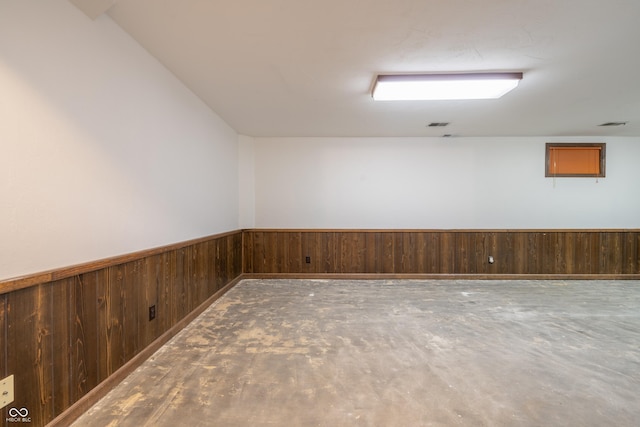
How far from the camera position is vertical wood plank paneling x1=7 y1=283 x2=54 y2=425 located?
4.30 ft

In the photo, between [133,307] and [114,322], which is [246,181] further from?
[114,322]

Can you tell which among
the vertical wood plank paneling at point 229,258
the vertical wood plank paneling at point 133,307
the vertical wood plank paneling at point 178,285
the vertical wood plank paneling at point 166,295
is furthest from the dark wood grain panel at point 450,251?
the vertical wood plank paneling at point 133,307

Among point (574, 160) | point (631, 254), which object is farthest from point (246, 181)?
point (631, 254)

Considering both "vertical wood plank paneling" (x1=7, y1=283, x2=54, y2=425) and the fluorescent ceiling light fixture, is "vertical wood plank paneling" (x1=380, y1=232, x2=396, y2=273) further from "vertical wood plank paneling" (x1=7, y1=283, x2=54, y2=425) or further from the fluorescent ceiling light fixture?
"vertical wood plank paneling" (x1=7, y1=283, x2=54, y2=425)

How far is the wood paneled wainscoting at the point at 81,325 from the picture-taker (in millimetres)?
1336

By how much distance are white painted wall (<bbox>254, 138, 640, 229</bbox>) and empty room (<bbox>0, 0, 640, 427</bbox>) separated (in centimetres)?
43

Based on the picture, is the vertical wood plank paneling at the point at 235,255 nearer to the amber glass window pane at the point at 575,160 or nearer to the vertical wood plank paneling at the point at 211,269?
the vertical wood plank paneling at the point at 211,269

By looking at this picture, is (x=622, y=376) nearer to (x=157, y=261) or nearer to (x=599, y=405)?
(x=599, y=405)

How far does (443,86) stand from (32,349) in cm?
330

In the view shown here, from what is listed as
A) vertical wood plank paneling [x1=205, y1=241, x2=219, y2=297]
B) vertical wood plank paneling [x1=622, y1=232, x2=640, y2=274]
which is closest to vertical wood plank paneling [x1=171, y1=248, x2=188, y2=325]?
vertical wood plank paneling [x1=205, y1=241, x2=219, y2=297]

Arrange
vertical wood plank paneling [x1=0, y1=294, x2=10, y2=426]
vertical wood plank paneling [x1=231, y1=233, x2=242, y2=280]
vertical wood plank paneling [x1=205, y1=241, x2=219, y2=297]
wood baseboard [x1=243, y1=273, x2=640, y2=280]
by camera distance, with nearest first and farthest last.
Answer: vertical wood plank paneling [x1=0, y1=294, x2=10, y2=426], vertical wood plank paneling [x1=205, y1=241, x2=219, y2=297], vertical wood plank paneling [x1=231, y1=233, x2=242, y2=280], wood baseboard [x1=243, y1=273, x2=640, y2=280]

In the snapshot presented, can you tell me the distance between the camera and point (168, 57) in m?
2.31

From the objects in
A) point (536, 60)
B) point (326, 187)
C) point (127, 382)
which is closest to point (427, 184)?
point (326, 187)

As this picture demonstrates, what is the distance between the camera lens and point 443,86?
8.80 ft
